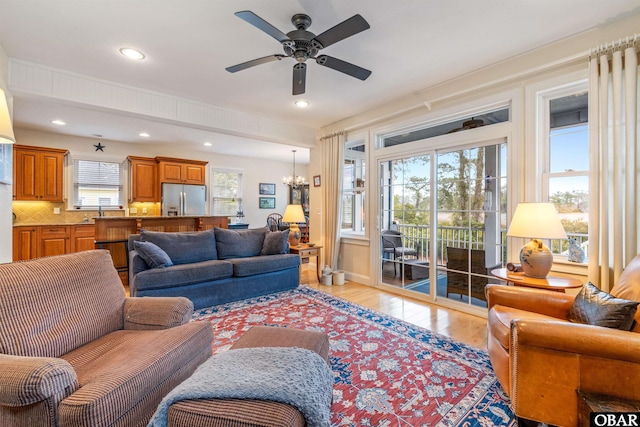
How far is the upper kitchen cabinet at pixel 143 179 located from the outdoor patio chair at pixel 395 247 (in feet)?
17.5

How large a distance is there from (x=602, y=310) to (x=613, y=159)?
134 centimetres

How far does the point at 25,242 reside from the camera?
511 centimetres

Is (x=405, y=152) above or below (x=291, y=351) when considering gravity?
above

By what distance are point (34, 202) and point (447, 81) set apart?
7.57 m

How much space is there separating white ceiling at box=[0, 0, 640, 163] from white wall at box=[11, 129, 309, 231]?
3608mm

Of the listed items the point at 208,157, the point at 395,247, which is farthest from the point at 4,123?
the point at 208,157

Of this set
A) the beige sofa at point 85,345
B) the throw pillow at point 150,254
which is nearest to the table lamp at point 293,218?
the throw pillow at point 150,254

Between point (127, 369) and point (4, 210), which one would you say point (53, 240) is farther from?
A: point (127, 369)

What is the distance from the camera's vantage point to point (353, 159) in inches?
192

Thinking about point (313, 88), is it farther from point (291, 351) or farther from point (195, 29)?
point (291, 351)

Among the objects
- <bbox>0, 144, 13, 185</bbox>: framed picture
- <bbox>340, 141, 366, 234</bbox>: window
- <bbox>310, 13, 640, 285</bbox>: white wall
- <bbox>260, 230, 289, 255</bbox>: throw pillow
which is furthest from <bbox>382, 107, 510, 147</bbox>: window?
<bbox>0, 144, 13, 185</bbox>: framed picture

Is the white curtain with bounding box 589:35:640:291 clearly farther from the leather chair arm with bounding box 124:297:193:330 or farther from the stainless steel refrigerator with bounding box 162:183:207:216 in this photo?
the stainless steel refrigerator with bounding box 162:183:207:216

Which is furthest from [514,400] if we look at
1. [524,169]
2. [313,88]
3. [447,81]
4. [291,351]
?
[313,88]

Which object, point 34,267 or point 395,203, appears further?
point 395,203
